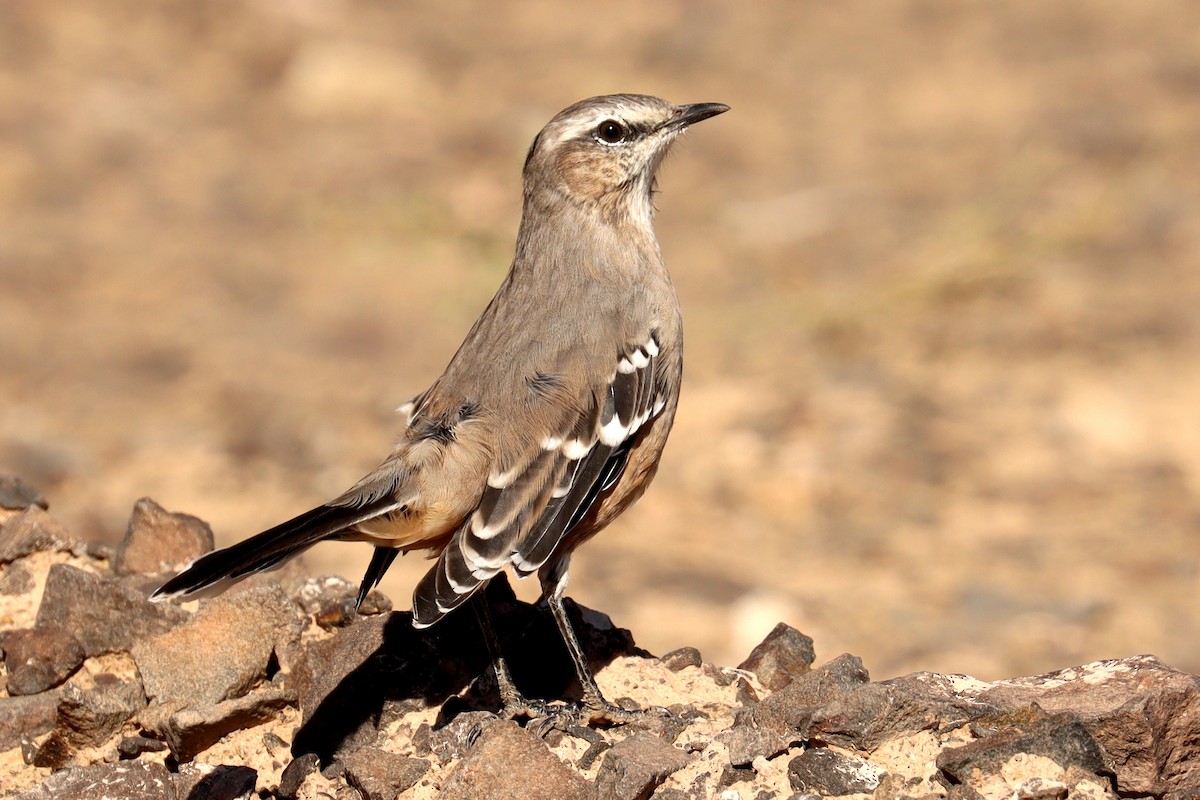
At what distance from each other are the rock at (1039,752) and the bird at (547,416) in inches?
52.9

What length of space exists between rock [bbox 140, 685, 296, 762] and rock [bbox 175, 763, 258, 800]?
15 centimetres

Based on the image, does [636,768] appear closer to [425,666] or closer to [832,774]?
[832,774]

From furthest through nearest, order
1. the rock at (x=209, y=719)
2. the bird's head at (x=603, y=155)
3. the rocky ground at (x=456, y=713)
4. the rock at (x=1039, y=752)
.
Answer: the bird's head at (x=603, y=155), the rock at (x=209, y=719), the rocky ground at (x=456, y=713), the rock at (x=1039, y=752)

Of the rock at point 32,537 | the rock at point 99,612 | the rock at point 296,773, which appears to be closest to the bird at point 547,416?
the rock at point 296,773

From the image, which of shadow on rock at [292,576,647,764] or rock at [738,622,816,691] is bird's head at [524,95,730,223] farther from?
rock at [738,622,816,691]

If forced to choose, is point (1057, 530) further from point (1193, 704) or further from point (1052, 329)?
point (1193, 704)

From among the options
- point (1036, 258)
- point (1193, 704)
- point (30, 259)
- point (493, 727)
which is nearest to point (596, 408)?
point (493, 727)

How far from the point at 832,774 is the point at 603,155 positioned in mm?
3071

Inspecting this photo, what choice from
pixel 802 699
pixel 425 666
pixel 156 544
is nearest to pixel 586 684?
pixel 425 666

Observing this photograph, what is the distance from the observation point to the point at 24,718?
5.73 meters

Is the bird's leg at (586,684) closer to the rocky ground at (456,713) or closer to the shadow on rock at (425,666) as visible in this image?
the rocky ground at (456,713)

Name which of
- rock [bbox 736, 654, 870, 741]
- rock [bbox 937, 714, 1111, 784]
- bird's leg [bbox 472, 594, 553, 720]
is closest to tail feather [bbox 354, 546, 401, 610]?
bird's leg [bbox 472, 594, 553, 720]

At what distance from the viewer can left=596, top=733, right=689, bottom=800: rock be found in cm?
492

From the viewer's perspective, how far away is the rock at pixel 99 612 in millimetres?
6051
